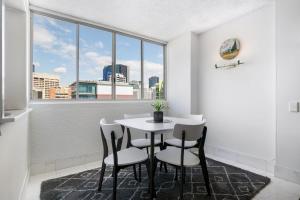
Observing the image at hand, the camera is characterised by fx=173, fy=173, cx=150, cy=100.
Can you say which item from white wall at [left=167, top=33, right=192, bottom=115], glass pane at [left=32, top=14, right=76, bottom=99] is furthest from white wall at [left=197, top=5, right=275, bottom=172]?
glass pane at [left=32, top=14, right=76, bottom=99]

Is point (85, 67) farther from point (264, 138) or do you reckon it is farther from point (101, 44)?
point (264, 138)

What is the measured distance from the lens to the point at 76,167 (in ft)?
8.86

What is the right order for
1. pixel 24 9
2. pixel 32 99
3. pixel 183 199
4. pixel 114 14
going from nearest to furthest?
1. pixel 183 199
2. pixel 24 9
3. pixel 32 99
4. pixel 114 14

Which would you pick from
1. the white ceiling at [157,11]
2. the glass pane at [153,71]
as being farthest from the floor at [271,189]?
the white ceiling at [157,11]

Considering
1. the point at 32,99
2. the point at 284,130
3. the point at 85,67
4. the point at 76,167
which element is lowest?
the point at 76,167

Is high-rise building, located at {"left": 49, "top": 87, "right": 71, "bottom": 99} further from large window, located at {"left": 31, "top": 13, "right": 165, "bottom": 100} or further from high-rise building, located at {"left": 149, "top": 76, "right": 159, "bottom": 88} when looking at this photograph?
high-rise building, located at {"left": 149, "top": 76, "right": 159, "bottom": 88}

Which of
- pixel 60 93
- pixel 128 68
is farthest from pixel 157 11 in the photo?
pixel 60 93

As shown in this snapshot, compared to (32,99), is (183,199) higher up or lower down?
lower down

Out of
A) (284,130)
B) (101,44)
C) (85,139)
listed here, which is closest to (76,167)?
(85,139)

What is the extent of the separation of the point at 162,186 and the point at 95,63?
89.5 inches

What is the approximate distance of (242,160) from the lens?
9.23 ft

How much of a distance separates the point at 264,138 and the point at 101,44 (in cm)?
310

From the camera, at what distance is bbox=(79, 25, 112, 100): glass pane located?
9.72ft

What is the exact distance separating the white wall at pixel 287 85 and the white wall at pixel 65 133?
8.29ft
